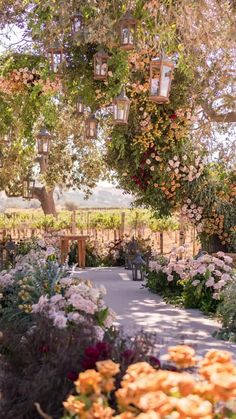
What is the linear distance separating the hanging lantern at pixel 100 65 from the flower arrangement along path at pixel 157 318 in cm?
319

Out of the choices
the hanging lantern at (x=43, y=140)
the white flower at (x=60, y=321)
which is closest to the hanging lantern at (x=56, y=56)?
the hanging lantern at (x=43, y=140)

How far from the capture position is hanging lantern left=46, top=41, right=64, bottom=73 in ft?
26.8

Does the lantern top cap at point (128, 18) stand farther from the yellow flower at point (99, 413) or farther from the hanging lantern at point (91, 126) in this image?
the yellow flower at point (99, 413)

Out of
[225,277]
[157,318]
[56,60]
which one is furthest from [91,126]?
[157,318]

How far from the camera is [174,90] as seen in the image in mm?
10367

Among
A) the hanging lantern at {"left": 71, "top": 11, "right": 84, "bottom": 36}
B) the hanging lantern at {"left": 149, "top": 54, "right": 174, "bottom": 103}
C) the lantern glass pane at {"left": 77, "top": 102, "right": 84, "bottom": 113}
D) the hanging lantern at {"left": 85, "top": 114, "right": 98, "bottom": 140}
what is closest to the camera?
the hanging lantern at {"left": 149, "top": 54, "right": 174, "bottom": 103}

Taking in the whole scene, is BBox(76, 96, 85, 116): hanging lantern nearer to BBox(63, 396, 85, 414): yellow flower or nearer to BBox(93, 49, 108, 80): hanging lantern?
BBox(93, 49, 108, 80): hanging lantern

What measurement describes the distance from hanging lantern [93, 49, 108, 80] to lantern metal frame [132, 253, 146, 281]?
12.4 feet

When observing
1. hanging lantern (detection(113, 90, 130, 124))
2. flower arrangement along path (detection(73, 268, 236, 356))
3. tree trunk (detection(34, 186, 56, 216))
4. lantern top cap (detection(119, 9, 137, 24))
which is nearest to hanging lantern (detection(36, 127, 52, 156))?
hanging lantern (detection(113, 90, 130, 124))

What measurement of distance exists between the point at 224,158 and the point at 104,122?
2.60 metres

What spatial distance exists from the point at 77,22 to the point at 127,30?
0.98 meters

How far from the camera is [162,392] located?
5.98 feet

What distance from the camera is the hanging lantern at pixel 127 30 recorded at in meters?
6.89

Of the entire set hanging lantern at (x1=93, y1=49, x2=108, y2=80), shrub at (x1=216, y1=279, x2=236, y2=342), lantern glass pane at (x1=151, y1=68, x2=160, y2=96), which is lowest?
shrub at (x1=216, y1=279, x2=236, y2=342)
